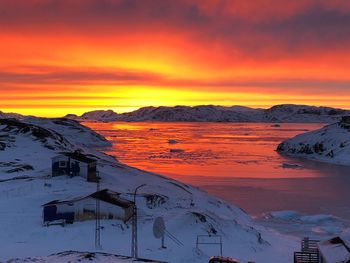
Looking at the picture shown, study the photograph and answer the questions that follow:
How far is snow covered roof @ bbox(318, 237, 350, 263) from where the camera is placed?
21.9 metres

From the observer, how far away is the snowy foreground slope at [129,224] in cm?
2950

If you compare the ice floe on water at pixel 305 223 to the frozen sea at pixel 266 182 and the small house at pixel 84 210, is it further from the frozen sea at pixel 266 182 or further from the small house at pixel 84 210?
the small house at pixel 84 210

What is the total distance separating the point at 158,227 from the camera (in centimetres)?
2875

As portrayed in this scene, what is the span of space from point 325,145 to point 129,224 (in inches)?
3141

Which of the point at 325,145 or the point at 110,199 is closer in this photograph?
the point at 110,199

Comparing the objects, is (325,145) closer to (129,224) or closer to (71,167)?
(71,167)

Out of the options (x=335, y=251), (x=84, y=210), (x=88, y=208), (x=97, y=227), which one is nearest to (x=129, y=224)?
(x=97, y=227)

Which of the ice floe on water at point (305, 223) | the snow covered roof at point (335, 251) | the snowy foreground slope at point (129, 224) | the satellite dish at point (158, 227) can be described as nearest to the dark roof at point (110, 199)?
the snowy foreground slope at point (129, 224)

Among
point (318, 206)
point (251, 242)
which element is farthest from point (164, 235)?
point (318, 206)

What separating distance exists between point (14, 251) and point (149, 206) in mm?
13328

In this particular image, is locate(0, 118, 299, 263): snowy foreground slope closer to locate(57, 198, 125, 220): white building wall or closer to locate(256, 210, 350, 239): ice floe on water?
locate(57, 198, 125, 220): white building wall

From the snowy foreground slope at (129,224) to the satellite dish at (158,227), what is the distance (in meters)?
1.00

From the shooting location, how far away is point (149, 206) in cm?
3931

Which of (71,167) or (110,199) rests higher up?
(71,167)
